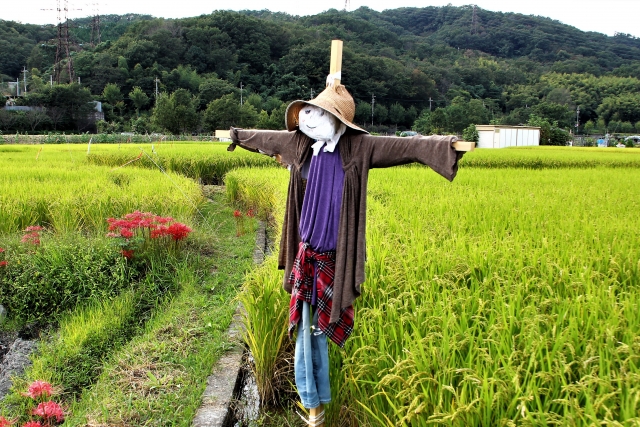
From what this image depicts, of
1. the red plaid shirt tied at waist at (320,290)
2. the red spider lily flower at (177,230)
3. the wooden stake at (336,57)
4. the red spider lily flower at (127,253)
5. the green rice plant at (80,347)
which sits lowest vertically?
the green rice plant at (80,347)

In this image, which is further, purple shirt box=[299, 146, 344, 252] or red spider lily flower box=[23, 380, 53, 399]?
red spider lily flower box=[23, 380, 53, 399]

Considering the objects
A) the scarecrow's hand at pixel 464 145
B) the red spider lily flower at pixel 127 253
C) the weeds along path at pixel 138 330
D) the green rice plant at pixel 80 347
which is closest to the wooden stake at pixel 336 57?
the scarecrow's hand at pixel 464 145

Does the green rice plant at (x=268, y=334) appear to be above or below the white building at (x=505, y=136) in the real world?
below

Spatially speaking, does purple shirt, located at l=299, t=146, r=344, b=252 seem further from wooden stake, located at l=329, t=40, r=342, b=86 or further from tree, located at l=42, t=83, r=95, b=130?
tree, located at l=42, t=83, r=95, b=130

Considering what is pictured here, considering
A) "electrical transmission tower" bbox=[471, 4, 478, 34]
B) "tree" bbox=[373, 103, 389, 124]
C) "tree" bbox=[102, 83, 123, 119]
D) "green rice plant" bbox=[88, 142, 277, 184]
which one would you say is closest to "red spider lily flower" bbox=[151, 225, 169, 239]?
"green rice plant" bbox=[88, 142, 277, 184]

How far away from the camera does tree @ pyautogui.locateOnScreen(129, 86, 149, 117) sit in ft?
154

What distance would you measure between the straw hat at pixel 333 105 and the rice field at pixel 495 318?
34.6 inches

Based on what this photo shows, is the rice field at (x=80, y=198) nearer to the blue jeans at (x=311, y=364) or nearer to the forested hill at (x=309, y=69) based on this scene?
the blue jeans at (x=311, y=364)

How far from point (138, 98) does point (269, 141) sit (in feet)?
159

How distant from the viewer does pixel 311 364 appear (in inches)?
86.2

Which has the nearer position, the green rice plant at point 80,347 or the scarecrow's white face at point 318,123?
the scarecrow's white face at point 318,123

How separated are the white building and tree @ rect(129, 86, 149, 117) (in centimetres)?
3109

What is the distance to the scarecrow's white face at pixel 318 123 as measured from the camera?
7.25 feet

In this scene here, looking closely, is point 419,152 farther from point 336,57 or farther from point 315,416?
point 315,416
